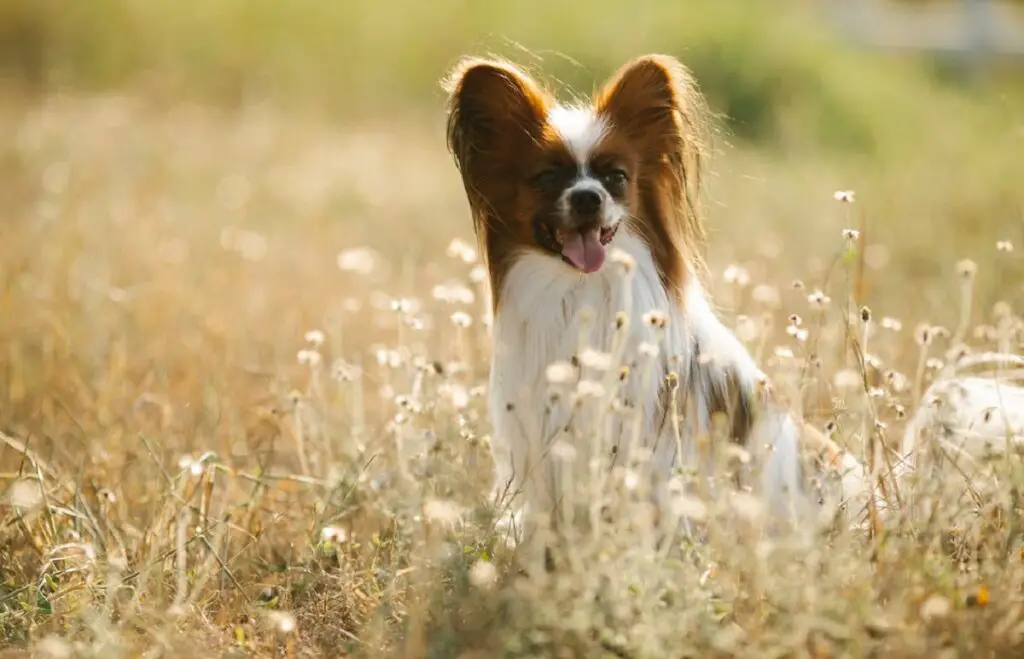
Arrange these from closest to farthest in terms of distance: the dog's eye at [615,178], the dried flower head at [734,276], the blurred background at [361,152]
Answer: the dog's eye at [615,178] < the dried flower head at [734,276] < the blurred background at [361,152]

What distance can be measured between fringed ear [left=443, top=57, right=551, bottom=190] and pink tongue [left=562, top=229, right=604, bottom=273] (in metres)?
0.35

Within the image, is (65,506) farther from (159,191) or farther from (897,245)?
(897,245)

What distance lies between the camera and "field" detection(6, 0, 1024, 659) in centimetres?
290

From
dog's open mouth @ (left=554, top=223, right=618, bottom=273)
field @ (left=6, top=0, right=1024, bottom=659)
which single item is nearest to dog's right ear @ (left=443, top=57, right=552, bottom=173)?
dog's open mouth @ (left=554, top=223, right=618, bottom=273)

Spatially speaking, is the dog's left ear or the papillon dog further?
the dog's left ear

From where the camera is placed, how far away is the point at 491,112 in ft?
A: 12.8

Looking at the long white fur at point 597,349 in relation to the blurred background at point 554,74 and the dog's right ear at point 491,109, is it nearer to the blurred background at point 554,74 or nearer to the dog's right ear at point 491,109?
the dog's right ear at point 491,109

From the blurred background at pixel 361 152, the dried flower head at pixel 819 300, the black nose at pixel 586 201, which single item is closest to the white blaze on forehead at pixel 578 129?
the black nose at pixel 586 201

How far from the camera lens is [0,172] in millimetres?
8758

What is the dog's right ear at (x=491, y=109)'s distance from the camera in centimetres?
387

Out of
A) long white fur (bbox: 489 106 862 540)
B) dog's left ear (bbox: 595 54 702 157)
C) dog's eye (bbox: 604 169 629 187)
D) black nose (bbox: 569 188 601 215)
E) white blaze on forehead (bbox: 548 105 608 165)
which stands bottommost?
long white fur (bbox: 489 106 862 540)

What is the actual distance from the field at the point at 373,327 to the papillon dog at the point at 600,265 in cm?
20

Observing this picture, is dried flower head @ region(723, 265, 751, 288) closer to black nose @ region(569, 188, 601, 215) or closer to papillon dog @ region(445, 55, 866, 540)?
papillon dog @ region(445, 55, 866, 540)

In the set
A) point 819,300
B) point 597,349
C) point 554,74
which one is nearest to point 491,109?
point 597,349
